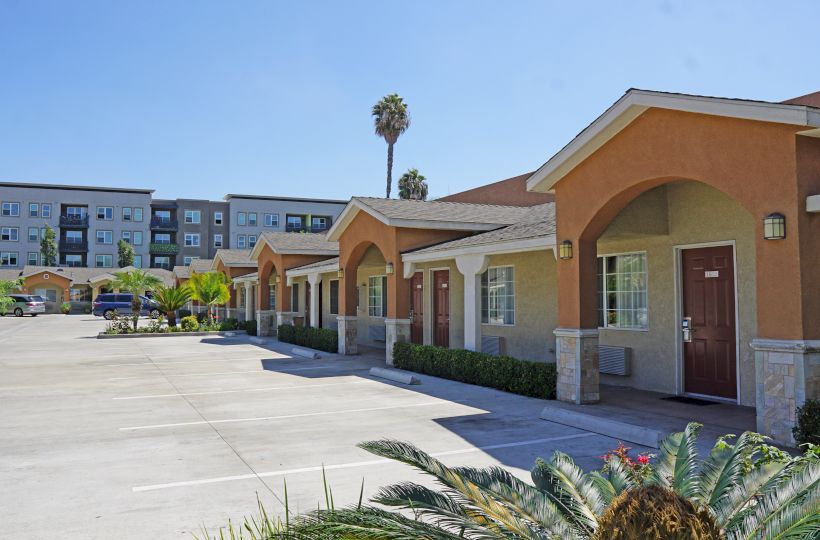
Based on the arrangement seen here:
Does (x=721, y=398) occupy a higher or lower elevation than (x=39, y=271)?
lower

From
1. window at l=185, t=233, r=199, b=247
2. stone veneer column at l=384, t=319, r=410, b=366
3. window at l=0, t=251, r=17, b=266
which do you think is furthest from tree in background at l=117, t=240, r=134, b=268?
stone veneer column at l=384, t=319, r=410, b=366

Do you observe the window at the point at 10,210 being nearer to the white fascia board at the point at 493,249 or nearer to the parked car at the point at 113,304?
the parked car at the point at 113,304

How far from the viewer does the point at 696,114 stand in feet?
27.9

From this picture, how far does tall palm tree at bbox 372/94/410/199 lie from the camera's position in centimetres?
5041

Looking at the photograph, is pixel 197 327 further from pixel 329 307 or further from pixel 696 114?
pixel 696 114

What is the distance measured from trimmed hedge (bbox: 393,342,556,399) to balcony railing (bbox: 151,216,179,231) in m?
63.7

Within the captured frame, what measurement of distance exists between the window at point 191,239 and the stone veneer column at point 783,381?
72658 mm

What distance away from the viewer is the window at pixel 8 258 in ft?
228

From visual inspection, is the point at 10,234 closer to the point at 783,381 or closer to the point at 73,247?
the point at 73,247

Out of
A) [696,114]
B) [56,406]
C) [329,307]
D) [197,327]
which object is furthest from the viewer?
[197,327]

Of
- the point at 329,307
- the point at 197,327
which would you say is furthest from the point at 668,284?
the point at 197,327

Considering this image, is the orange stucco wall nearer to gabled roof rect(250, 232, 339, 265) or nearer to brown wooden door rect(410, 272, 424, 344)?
brown wooden door rect(410, 272, 424, 344)

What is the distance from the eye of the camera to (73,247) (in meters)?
71.2

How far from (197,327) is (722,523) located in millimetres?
31531
